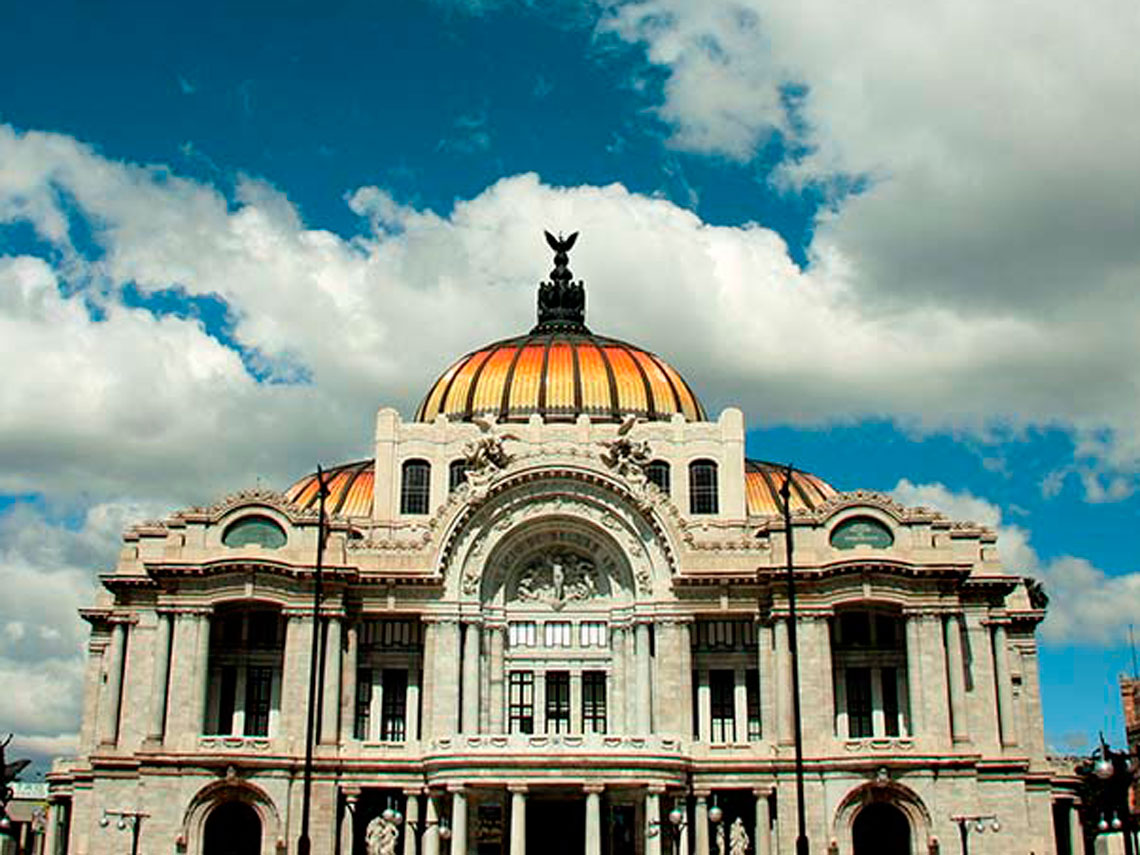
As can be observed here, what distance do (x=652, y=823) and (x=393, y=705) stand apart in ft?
51.6

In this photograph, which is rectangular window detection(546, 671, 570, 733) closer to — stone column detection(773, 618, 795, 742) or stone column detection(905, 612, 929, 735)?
stone column detection(773, 618, 795, 742)

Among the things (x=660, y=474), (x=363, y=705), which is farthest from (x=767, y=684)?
(x=363, y=705)

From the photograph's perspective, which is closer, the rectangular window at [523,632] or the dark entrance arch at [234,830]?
the dark entrance arch at [234,830]

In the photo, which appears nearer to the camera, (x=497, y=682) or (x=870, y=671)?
(x=870, y=671)

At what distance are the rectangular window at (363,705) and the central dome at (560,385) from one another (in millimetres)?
17527

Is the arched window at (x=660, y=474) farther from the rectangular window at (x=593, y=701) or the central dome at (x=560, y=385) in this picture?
the rectangular window at (x=593, y=701)

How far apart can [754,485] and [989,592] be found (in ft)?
64.1

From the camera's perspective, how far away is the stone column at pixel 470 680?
69.0 metres

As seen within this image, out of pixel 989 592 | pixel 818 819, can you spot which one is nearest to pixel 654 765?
pixel 818 819

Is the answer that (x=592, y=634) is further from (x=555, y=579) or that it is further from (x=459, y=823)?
(x=459, y=823)

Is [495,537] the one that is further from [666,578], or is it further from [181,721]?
[181,721]

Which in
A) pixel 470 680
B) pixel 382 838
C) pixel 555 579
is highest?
pixel 555 579

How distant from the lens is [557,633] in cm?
7294

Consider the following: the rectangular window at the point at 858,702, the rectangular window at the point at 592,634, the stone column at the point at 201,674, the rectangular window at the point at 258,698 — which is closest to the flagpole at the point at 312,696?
the rectangular window at the point at 258,698
